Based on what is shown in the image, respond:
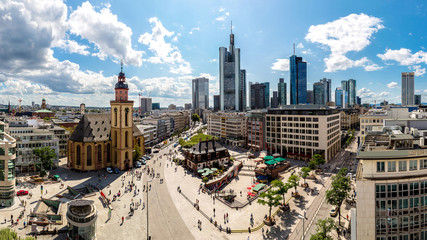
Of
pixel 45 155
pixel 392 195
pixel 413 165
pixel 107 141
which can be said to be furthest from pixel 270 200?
pixel 45 155

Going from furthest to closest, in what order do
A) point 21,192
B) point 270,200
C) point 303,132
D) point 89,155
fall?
1. point 303,132
2. point 89,155
3. point 21,192
4. point 270,200

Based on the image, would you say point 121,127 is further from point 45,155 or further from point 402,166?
point 402,166

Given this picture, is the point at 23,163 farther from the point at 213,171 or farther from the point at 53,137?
the point at 213,171

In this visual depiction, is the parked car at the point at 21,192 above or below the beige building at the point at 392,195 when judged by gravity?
below

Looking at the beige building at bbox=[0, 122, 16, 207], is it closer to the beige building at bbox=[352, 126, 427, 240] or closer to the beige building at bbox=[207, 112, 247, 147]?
the beige building at bbox=[352, 126, 427, 240]

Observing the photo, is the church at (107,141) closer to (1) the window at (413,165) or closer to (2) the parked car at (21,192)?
(2) the parked car at (21,192)

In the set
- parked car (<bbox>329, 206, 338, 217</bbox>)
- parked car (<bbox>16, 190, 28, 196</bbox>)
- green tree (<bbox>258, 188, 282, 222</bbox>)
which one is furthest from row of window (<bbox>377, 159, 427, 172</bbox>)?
parked car (<bbox>16, 190, 28, 196</bbox>)

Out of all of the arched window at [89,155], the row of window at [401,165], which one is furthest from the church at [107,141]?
the row of window at [401,165]
